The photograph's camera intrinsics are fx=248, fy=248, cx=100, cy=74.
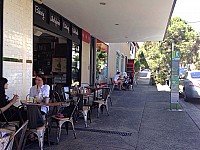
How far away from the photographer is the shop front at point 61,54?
10172mm

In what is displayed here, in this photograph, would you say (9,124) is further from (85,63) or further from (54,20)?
(85,63)

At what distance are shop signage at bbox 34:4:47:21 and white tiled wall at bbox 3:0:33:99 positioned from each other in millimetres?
454

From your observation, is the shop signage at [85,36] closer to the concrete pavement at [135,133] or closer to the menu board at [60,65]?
the menu board at [60,65]

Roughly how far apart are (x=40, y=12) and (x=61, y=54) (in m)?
3.59

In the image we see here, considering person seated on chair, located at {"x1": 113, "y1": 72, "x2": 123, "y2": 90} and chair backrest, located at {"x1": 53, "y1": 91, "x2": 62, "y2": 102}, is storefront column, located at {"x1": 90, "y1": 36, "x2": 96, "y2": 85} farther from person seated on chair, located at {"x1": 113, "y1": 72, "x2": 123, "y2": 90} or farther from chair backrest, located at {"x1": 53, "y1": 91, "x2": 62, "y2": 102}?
chair backrest, located at {"x1": 53, "y1": 91, "x2": 62, "y2": 102}

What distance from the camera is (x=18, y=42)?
19.9ft

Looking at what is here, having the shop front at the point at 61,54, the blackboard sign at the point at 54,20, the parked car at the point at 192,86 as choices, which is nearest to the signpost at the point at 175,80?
the parked car at the point at 192,86

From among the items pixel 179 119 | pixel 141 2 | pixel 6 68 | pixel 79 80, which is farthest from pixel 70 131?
pixel 79 80

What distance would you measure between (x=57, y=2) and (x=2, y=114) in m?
3.85

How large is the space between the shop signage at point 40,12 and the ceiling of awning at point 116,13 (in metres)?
0.23

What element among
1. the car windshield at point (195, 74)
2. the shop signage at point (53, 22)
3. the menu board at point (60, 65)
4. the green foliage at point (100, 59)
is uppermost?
the shop signage at point (53, 22)

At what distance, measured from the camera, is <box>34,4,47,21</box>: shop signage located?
709 centimetres

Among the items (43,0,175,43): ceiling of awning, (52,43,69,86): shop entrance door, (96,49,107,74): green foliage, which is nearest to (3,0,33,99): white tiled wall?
(43,0,175,43): ceiling of awning

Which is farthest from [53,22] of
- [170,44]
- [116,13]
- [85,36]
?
[170,44]
